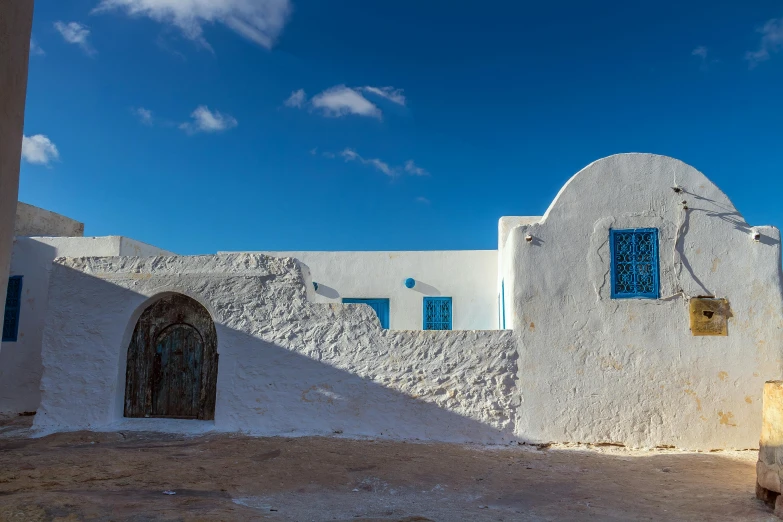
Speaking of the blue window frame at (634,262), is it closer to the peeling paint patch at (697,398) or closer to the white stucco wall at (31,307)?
the peeling paint patch at (697,398)

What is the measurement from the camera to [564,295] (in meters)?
7.16

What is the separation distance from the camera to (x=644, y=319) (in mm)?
7012

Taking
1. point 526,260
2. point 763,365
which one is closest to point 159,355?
point 526,260

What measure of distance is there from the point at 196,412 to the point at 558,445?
484cm

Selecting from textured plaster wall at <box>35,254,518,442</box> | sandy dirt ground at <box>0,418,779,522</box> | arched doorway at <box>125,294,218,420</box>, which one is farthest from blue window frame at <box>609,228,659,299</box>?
arched doorway at <box>125,294,218,420</box>

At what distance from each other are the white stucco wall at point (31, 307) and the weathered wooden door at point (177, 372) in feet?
9.92

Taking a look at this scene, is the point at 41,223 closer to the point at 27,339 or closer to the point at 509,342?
the point at 27,339

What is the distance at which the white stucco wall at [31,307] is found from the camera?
981cm

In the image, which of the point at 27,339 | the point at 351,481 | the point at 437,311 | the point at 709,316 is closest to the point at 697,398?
the point at 709,316

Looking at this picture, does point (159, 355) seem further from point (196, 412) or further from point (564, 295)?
point (564, 295)

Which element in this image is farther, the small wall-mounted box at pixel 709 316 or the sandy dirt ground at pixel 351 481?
the small wall-mounted box at pixel 709 316

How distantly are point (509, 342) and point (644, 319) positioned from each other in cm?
166

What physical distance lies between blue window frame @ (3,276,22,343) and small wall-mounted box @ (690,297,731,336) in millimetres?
10720

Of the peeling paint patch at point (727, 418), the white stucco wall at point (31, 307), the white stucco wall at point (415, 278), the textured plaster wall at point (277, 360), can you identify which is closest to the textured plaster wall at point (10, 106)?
the textured plaster wall at point (277, 360)
